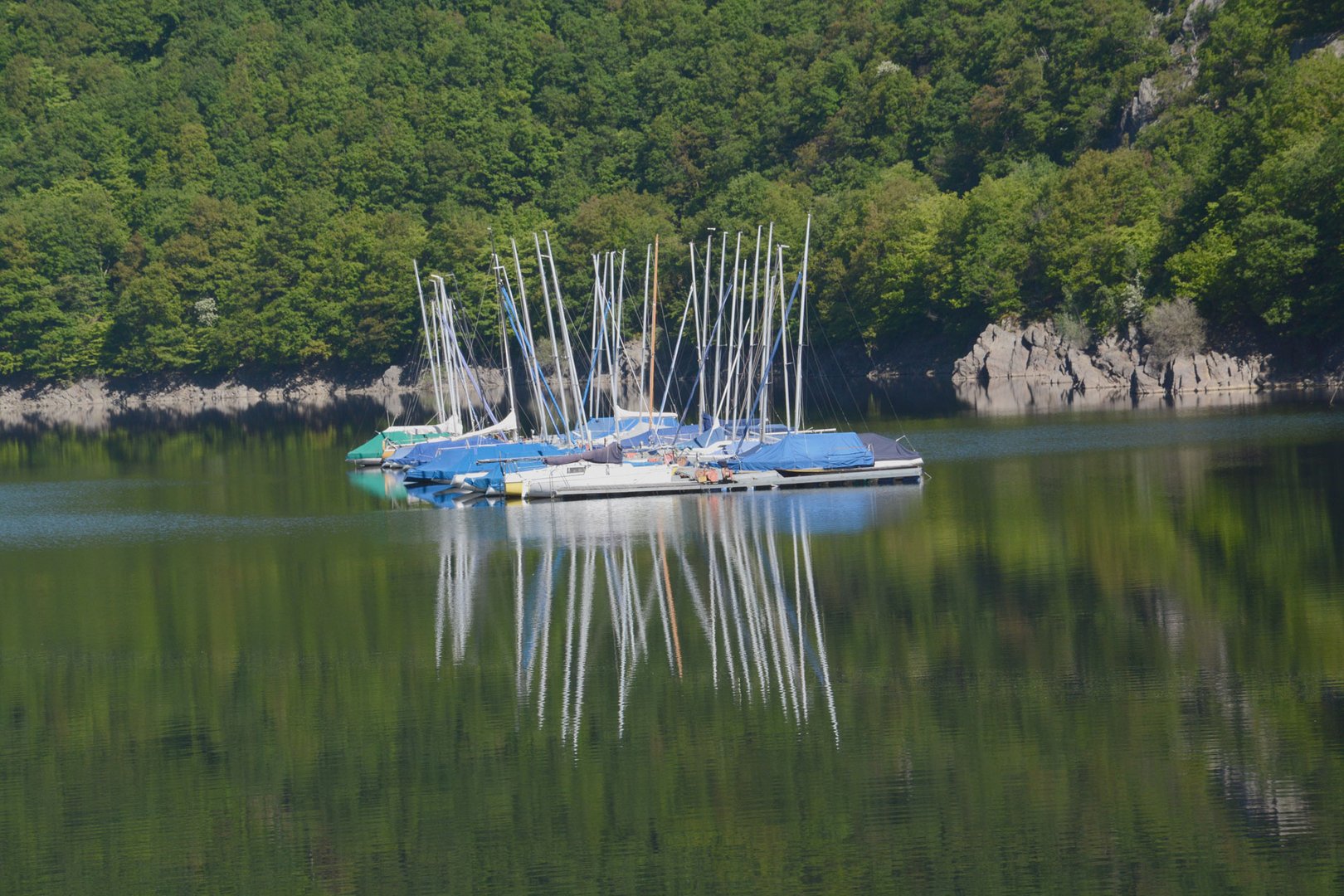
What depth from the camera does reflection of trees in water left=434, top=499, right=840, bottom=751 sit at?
84.0ft

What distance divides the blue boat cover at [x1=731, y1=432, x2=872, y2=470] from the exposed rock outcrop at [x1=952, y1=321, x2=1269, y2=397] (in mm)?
35359

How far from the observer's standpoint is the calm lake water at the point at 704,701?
18.7 m

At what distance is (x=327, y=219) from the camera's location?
526 feet

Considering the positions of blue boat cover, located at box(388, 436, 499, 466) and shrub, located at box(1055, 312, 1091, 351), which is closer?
blue boat cover, located at box(388, 436, 499, 466)

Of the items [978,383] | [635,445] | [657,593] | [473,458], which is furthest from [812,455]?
[978,383]

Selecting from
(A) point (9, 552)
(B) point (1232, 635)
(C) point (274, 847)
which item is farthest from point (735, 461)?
(C) point (274, 847)

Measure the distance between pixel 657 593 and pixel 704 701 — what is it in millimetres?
8640

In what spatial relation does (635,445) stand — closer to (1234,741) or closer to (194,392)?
(1234,741)

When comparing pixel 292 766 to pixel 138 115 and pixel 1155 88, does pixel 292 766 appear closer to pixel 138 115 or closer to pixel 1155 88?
pixel 1155 88

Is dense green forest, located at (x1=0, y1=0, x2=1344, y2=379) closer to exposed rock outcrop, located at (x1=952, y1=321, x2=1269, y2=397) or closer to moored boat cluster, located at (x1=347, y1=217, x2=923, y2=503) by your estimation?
exposed rock outcrop, located at (x1=952, y1=321, x2=1269, y2=397)

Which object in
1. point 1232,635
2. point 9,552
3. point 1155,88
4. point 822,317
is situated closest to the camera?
point 1232,635

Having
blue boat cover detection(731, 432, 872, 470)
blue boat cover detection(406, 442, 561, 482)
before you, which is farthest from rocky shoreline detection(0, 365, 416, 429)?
blue boat cover detection(731, 432, 872, 470)

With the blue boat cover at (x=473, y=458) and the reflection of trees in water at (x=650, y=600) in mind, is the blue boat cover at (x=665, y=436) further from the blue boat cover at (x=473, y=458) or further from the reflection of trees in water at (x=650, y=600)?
the reflection of trees in water at (x=650, y=600)

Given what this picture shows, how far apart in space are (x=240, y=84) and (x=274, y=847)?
617ft
